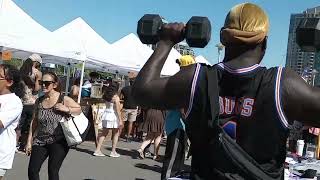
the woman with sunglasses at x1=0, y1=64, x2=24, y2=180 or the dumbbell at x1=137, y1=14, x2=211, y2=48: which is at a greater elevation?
the dumbbell at x1=137, y1=14, x2=211, y2=48

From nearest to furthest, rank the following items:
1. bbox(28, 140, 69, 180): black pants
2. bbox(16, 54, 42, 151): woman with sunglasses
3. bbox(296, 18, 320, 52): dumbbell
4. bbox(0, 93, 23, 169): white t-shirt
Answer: bbox(296, 18, 320, 52): dumbbell
bbox(0, 93, 23, 169): white t-shirt
bbox(28, 140, 69, 180): black pants
bbox(16, 54, 42, 151): woman with sunglasses

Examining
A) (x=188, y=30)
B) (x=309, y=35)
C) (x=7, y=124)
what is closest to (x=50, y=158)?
(x=7, y=124)

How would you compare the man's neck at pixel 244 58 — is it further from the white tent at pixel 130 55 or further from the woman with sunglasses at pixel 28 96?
the white tent at pixel 130 55

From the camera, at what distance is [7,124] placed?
469cm

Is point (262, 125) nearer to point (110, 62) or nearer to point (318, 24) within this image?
point (318, 24)

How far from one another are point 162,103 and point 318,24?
2.58 ft

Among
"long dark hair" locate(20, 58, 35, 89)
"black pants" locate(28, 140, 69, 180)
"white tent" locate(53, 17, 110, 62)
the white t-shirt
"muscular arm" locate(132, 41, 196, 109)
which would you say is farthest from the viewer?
"white tent" locate(53, 17, 110, 62)

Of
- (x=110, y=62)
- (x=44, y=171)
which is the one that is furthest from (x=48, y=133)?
(x=110, y=62)

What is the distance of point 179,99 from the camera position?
85.0 inches

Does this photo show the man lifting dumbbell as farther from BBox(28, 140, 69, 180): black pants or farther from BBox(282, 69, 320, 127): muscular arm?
BBox(28, 140, 69, 180): black pants

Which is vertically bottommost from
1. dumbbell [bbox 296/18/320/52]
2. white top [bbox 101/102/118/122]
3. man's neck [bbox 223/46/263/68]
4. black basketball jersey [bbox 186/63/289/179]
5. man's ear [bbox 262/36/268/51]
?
white top [bbox 101/102/118/122]

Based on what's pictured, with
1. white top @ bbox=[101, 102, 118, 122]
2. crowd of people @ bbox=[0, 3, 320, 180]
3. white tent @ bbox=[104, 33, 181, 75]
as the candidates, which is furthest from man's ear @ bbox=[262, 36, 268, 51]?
white tent @ bbox=[104, 33, 181, 75]

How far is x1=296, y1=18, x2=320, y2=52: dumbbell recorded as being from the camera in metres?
2.26

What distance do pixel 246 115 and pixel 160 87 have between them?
0.38 metres
